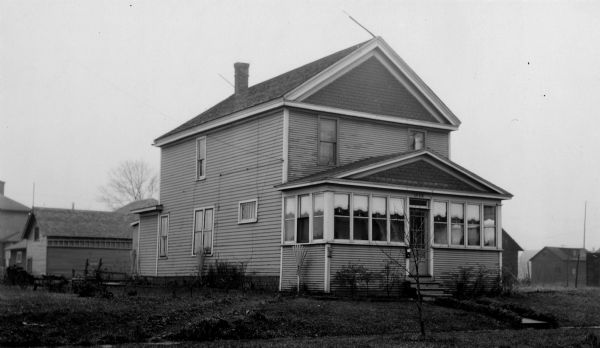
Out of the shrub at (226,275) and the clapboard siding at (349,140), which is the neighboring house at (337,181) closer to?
the clapboard siding at (349,140)

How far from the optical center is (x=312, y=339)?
17.2 m

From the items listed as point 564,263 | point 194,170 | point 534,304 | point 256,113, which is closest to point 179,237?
point 194,170

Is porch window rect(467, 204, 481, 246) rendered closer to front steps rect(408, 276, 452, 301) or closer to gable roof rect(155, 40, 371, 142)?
front steps rect(408, 276, 452, 301)

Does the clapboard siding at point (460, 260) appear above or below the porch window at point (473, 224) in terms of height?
below

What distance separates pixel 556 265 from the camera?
3612 inches

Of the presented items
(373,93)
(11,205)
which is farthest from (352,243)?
(11,205)

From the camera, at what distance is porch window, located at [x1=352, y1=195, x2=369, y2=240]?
86.0 ft

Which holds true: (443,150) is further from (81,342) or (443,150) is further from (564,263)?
(564,263)

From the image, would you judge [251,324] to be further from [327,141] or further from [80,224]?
[80,224]

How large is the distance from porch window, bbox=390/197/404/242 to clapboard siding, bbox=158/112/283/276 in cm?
399

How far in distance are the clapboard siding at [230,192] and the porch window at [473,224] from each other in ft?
22.8

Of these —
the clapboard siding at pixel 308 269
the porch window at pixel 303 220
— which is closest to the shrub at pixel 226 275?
the clapboard siding at pixel 308 269

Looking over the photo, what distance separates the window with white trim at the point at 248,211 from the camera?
96.8 feet

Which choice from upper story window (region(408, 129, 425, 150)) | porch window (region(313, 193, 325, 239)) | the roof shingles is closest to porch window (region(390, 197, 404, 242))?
porch window (region(313, 193, 325, 239))
